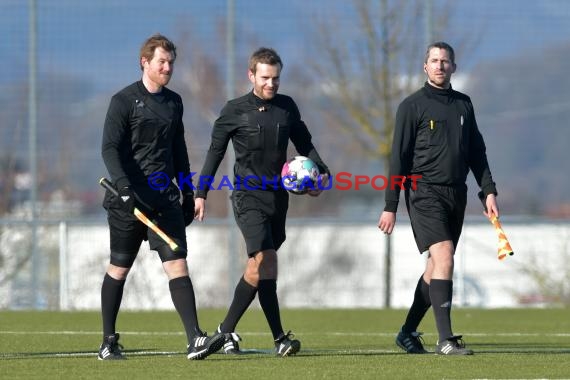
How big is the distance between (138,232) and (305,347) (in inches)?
74.9

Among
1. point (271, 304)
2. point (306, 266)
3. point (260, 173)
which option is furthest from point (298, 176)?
point (306, 266)

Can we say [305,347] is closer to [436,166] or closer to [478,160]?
[436,166]

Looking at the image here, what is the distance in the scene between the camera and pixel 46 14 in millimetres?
17812

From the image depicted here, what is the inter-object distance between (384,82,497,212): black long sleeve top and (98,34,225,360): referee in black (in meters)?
1.54

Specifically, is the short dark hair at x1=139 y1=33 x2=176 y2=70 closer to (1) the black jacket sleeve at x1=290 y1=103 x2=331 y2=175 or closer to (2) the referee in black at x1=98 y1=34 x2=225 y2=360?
(2) the referee in black at x1=98 y1=34 x2=225 y2=360

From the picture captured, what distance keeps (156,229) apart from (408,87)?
9.37 meters

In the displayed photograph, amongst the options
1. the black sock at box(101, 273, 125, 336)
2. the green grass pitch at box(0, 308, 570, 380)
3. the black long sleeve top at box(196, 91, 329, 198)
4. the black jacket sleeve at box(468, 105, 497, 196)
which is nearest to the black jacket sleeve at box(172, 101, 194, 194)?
the black long sleeve top at box(196, 91, 329, 198)

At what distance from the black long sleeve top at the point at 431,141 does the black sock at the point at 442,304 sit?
62 centimetres

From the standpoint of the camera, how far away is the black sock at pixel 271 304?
903cm

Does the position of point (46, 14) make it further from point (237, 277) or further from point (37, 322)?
point (37, 322)

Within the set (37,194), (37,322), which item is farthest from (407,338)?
(37,194)

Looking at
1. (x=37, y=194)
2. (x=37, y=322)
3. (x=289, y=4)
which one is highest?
(x=289, y=4)

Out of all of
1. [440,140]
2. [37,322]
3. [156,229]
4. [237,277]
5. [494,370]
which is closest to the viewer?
[494,370]

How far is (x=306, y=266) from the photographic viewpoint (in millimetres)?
17125
